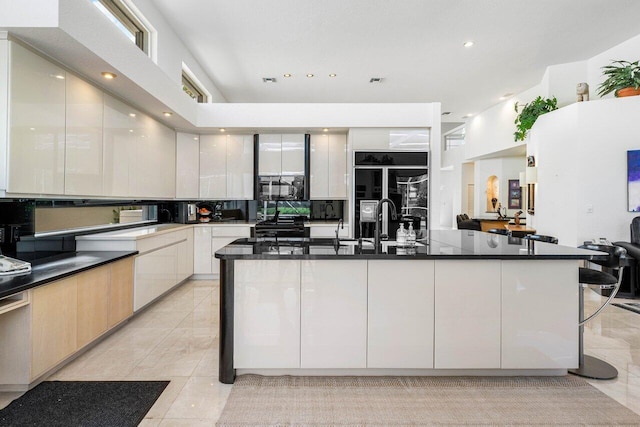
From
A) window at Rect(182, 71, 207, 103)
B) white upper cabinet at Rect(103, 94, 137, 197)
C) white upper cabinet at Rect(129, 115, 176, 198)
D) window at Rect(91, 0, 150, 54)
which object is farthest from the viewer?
window at Rect(182, 71, 207, 103)

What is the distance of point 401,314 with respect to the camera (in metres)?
2.42

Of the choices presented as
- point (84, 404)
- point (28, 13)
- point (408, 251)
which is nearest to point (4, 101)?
point (28, 13)

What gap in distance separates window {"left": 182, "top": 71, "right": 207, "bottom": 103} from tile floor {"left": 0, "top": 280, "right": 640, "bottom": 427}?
3.33m

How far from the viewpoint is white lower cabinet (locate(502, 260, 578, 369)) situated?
2420mm

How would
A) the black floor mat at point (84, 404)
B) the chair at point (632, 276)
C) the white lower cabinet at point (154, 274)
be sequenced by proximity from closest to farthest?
the black floor mat at point (84, 404) → the white lower cabinet at point (154, 274) → the chair at point (632, 276)

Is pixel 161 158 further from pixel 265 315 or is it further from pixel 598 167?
pixel 598 167

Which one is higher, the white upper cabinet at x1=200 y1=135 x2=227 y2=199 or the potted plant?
the potted plant

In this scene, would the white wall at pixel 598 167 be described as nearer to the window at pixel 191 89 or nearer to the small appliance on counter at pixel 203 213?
the small appliance on counter at pixel 203 213

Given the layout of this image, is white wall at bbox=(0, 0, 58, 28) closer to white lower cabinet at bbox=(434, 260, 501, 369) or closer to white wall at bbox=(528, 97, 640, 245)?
white lower cabinet at bbox=(434, 260, 501, 369)

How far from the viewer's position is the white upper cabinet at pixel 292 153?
583 cm

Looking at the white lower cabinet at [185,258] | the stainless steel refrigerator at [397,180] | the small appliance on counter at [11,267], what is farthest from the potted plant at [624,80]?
the small appliance on counter at [11,267]

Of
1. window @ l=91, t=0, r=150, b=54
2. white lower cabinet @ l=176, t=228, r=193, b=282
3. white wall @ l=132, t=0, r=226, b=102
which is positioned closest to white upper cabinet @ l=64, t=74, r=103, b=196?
window @ l=91, t=0, r=150, b=54

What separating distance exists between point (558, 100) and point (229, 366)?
275 inches

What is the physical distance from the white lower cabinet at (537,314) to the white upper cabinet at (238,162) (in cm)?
439
